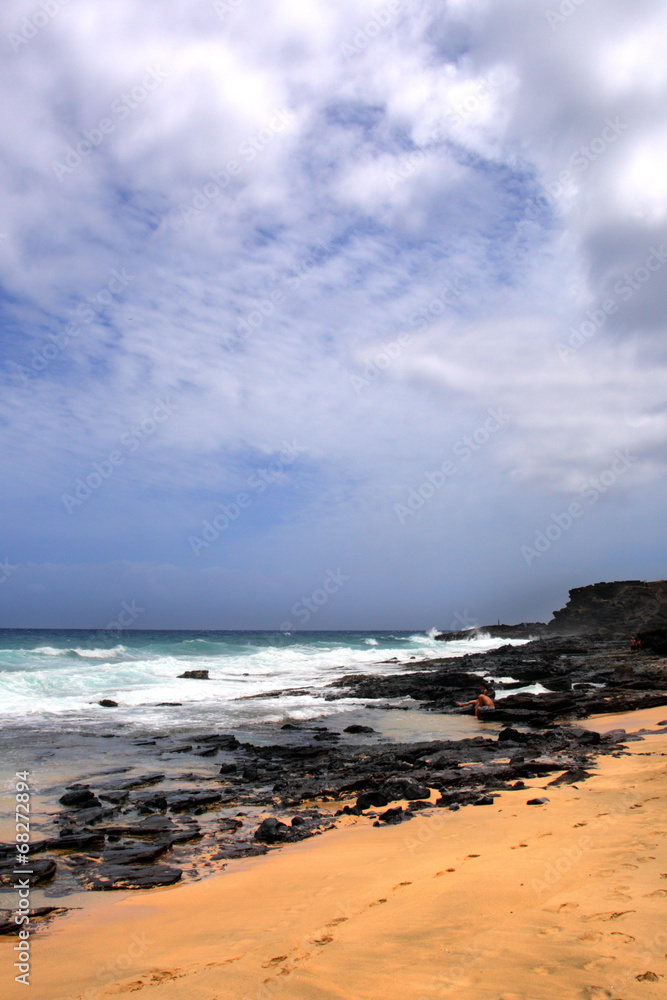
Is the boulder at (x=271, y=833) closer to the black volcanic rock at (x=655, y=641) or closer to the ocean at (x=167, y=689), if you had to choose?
the ocean at (x=167, y=689)

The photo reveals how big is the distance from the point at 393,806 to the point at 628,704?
11.3 meters

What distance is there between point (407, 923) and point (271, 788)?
6265 millimetres

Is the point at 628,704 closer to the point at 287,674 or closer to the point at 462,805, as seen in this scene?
the point at 462,805

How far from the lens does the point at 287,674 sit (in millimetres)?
38281

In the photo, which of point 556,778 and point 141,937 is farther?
point 556,778

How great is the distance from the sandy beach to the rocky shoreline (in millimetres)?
734

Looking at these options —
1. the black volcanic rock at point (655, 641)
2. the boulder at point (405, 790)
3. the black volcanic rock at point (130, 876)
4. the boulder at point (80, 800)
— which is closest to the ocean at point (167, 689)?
the boulder at point (80, 800)

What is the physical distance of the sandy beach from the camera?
3.48 metres

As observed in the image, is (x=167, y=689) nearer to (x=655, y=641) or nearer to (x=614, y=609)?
(x=655, y=641)

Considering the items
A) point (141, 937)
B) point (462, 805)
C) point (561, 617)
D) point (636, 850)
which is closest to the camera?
point (141, 937)

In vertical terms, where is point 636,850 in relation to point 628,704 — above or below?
above

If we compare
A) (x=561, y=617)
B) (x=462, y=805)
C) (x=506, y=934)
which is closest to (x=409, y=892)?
(x=506, y=934)

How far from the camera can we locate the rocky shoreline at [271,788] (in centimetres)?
682

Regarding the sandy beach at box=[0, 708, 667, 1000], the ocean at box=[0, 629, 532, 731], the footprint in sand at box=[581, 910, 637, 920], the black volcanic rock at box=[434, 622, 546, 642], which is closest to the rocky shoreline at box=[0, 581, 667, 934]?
the sandy beach at box=[0, 708, 667, 1000]
